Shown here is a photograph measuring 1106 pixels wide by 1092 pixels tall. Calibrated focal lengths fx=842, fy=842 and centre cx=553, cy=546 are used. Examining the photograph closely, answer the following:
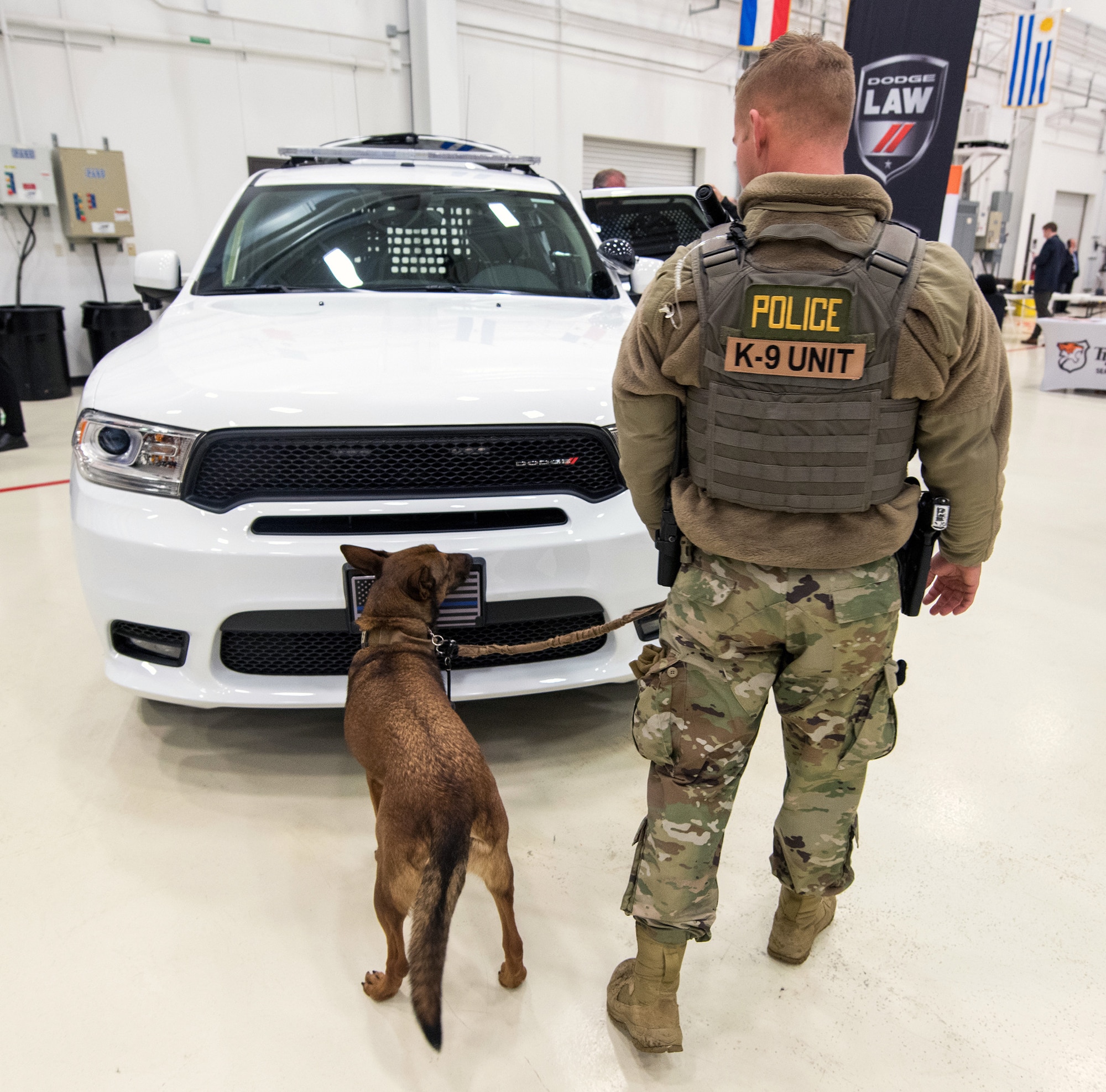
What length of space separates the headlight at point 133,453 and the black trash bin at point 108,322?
22.3 feet

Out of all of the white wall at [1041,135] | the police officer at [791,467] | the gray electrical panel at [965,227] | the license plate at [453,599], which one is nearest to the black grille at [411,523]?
the license plate at [453,599]

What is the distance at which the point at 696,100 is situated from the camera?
12219 millimetres

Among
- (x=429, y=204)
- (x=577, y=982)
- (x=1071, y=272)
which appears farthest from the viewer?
(x=1071, y=272)

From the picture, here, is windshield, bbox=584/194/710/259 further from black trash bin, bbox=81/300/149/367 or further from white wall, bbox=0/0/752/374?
black trash bin, bbox=81/300/149/367

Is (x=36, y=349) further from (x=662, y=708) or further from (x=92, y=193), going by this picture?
(x=662, y=708)

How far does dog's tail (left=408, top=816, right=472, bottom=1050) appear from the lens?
3.99ft

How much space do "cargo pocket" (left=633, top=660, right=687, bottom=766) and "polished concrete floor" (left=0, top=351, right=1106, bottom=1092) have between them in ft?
1.88

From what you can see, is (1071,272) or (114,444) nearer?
(114,444)

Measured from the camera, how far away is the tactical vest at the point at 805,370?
120 cm

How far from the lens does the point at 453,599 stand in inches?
79.3

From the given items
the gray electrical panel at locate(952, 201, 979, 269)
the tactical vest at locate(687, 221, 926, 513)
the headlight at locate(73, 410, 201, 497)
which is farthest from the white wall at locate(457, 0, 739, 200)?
the tactical vest at locate(687, 221, 926, 513)

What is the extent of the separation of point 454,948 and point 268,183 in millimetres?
2857

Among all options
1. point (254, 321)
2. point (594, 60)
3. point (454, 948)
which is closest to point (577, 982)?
point (454, 948)

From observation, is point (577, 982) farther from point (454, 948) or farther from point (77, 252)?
point (77, 252)
